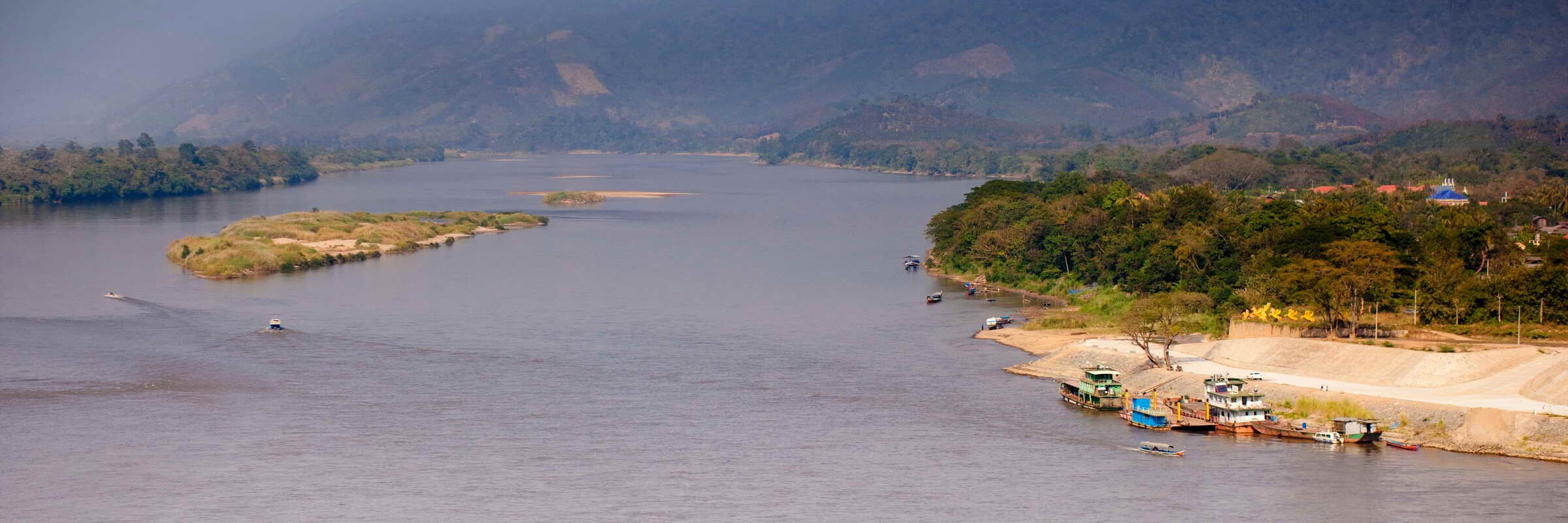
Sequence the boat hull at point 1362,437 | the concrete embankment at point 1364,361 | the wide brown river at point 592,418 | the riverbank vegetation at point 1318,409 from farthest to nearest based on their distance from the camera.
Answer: the concrete embankment at point 1364,361, the riverbank vegetation at point 1318,409, the boat hull at point 1362,437, the wide brown river at point 592,418

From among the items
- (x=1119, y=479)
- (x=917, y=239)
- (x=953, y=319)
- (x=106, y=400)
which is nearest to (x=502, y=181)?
(x=917, y=239)

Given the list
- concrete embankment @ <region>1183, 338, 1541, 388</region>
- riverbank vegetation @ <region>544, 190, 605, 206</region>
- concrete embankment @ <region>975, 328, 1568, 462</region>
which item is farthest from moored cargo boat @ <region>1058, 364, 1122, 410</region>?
riverbank vegetation @ <region>544, 190, 605, 206</region>

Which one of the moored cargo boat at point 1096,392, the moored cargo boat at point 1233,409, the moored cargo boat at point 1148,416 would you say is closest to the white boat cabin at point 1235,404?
the moored cargo boat at point 1233,409

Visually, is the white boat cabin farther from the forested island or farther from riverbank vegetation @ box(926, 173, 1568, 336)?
the forested island

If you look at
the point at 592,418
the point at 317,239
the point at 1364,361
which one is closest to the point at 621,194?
the point at 317,239

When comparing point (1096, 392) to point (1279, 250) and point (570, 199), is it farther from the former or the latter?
point (570, 199)

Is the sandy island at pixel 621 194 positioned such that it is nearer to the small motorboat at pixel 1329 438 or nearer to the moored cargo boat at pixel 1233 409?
the moored cargo boat at pixel 1233 409
